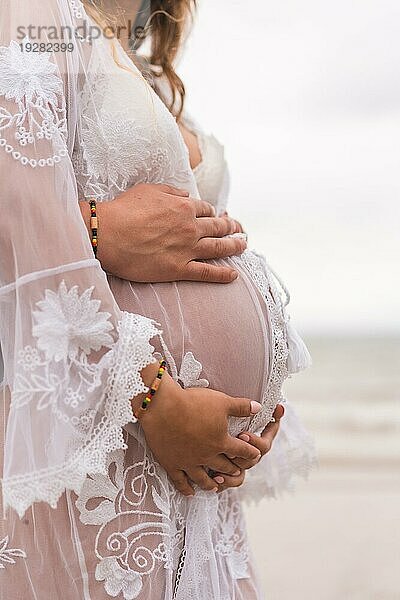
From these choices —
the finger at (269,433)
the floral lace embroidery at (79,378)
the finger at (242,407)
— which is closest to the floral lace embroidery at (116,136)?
the floral lace embroidery at (79,378)

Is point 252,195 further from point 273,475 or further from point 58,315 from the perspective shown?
point 58,315

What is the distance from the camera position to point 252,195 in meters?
8.69

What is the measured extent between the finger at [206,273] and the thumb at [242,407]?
6.9 inches

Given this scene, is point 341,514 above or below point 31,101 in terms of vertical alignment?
below

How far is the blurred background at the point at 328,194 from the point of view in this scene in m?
5.18

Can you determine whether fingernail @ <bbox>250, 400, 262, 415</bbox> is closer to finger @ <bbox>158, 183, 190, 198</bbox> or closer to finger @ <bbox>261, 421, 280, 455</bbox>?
finger @ <bbox>261, 421, 280, 455</bbox>

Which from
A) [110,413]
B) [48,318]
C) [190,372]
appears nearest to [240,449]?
[190,372]

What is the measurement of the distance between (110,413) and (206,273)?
0.29 meters

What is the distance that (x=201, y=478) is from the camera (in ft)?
3.76

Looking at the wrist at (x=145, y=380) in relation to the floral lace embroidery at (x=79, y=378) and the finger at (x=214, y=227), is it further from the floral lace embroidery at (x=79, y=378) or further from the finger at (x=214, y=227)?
the finger at (x=214, y=227)

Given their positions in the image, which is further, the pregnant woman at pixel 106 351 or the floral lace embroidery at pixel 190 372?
the floral lace embroidery at pixel 190 372

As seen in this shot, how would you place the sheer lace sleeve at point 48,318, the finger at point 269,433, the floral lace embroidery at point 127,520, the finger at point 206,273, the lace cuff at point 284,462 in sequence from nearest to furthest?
the sheer lace sleeve at point 48,318 < the floral lace embroidery at point 127,520 < the finger at point 206,273 < the finger at point 269,433 < the lace cuff at point 284,462

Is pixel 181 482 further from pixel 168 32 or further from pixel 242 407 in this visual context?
pixel 168 32

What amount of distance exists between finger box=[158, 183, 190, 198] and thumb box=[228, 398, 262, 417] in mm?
309
